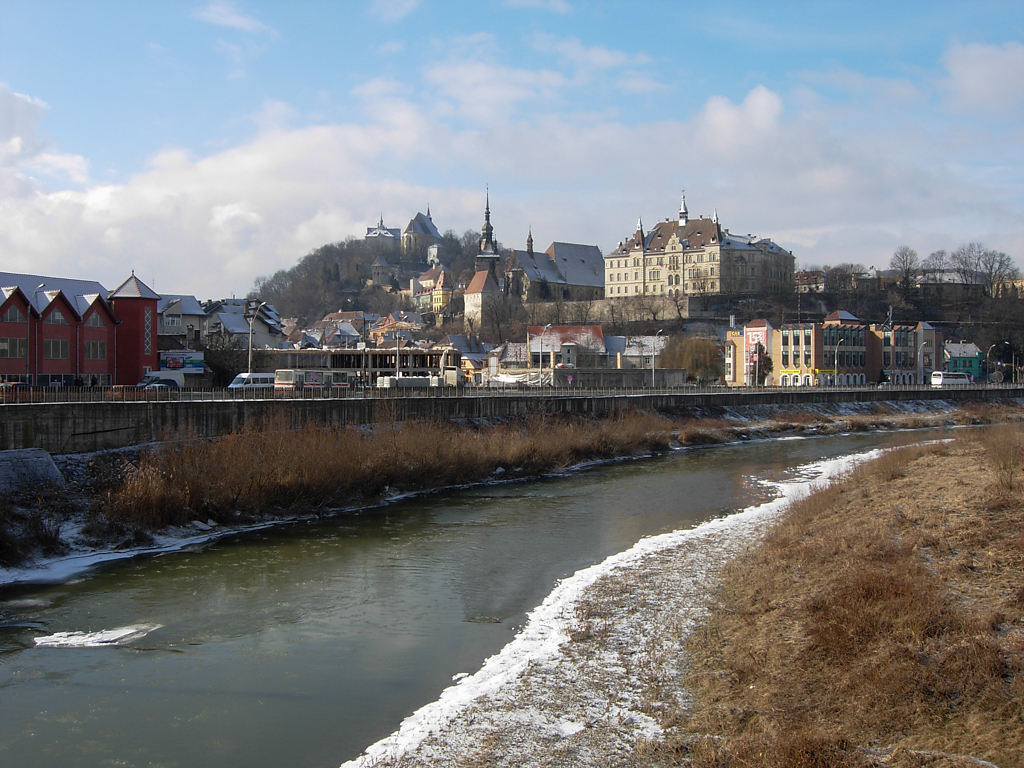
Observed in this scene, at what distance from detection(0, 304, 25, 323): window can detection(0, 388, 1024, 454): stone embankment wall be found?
19901 millimetres

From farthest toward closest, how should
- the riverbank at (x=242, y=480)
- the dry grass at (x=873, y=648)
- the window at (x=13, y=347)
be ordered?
the window at (x=13, y=347)
the riverbank at (x=242, y=480)
the dry grass at (x=873, y=648)

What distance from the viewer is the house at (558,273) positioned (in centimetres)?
15938

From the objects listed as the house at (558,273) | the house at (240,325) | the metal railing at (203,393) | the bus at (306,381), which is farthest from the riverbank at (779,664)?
the house at (558,273)

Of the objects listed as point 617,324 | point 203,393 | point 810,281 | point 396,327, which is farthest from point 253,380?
point 810,281

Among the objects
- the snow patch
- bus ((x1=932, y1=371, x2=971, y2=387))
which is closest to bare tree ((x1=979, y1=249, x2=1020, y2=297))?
bus ((x1=932, y1=371, x2=971, y2=387))

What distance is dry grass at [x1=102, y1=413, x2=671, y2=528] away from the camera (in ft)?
86.9

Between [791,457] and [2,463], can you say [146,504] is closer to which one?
[2,463]

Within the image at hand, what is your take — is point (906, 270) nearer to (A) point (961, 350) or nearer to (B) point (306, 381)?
(A) point (961, 350)

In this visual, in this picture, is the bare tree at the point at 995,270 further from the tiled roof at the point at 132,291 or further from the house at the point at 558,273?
the tiled roof at the point at 132,291

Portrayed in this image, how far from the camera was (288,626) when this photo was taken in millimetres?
17312

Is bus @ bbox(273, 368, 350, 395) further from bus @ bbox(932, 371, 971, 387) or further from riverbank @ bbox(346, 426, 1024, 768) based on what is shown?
bus @ bbox(932, 371, 971, 387)

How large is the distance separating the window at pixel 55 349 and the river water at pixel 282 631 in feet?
95.7

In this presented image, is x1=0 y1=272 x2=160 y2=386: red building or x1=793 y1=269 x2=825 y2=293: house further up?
x1=793 y1=269 x2=825 y2=293: house

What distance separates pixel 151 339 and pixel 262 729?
50612 millimetres
